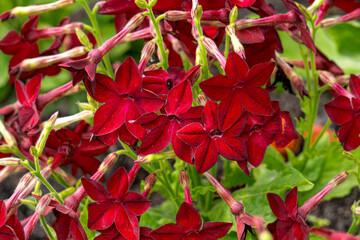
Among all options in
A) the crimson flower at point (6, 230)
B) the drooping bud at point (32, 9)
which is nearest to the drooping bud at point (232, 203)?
the crimson flower at point (6, 230)

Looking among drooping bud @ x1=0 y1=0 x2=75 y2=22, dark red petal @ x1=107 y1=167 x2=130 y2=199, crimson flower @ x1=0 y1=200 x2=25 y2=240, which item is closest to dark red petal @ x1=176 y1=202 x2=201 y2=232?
Answer: dark red petal @ x1=107 y1=167 x2=130 y2=199

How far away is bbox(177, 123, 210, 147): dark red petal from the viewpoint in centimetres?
92

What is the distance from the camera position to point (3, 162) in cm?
100

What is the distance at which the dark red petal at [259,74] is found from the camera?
0.94m

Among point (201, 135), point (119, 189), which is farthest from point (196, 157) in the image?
point (119, 189)

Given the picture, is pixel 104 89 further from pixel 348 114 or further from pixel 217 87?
pixel 348 114

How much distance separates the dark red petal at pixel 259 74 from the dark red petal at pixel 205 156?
0.46 ft

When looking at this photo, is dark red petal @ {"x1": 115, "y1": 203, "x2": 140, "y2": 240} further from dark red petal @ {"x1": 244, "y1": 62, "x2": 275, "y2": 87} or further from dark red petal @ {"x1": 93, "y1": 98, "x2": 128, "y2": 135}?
dark red petal @ {"x1": 244, "y1": 62, "x2": 275, "y2": 87}

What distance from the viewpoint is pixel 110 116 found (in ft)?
3.23

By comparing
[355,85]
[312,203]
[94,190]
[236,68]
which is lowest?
[312,203]

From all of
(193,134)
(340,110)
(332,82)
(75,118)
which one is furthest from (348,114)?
(75,118)

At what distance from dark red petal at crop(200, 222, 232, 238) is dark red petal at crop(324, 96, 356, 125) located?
344 millimetres

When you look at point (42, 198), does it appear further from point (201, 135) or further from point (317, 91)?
point (317, 91)

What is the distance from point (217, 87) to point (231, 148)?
0.13m
